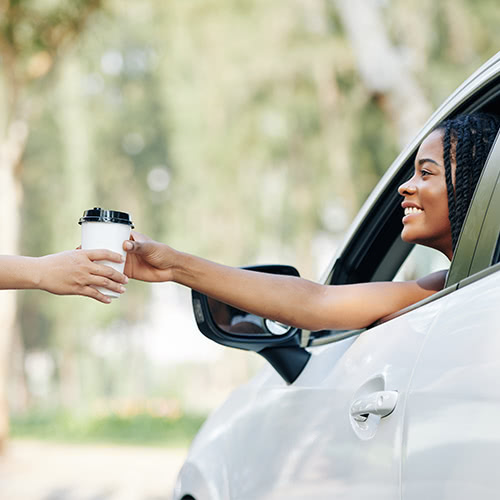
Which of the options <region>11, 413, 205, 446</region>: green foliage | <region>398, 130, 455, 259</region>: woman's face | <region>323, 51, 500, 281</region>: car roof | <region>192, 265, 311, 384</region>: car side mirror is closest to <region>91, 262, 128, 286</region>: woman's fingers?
<region>192, 265, 311, 384</region>: car side mirror

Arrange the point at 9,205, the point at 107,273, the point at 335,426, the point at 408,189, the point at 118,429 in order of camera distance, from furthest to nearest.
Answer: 1. the point at 118,429
2. the point at 9,205
3. the point at 408,189
4. the point at 107,273
5. the point at 335,426

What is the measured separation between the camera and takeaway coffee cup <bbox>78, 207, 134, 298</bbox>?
1713mm

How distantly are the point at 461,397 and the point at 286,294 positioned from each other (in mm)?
694

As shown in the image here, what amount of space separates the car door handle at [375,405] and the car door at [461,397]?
56 mm

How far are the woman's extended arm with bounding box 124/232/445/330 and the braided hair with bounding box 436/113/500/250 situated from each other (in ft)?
0.53

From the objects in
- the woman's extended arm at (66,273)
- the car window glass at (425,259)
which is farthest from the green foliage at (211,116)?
the woman's extended arm at (66,273)

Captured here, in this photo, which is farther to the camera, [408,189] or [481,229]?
[408,189]

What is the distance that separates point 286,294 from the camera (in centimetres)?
186

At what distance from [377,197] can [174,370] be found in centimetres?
1788

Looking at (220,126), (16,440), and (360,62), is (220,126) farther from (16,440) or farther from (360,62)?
(16,440)

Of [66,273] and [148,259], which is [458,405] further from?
[66,273]

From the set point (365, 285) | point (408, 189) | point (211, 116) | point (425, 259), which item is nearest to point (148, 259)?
point (365, 285)

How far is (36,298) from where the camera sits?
2031 centimetres

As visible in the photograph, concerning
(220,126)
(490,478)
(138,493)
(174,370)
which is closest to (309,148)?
(220,126)
